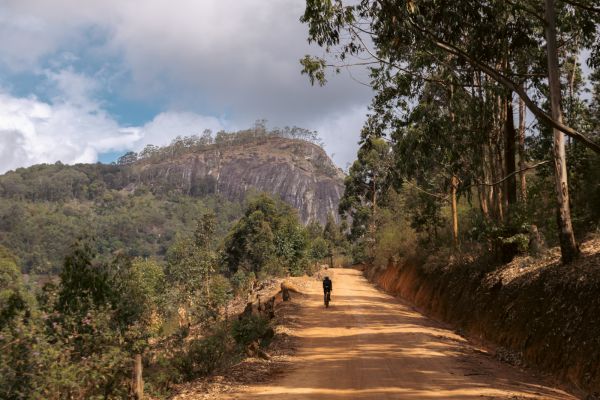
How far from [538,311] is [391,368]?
4261 mm

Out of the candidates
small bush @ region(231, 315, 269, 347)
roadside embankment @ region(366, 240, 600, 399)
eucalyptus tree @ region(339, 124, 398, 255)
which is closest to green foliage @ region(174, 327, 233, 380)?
small bush @ region(231, 315, 269, 347)

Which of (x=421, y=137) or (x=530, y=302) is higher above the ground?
(x=421, y=137)

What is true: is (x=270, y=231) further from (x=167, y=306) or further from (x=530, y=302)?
(x=530, y=302)

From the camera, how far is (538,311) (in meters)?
12.5

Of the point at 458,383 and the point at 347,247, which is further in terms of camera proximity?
the point at 347,247

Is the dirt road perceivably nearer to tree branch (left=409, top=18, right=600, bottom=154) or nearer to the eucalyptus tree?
tree branch (left=409, top=18, right=600, bottom=154)

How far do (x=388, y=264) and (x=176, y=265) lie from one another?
36550 millimetres

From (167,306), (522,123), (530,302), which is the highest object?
(522,123)

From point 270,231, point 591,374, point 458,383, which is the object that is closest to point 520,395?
point 458,383

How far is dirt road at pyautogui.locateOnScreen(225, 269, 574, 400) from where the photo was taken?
8812mm

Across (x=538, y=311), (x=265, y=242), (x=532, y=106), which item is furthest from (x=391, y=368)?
(x=265, y=242)

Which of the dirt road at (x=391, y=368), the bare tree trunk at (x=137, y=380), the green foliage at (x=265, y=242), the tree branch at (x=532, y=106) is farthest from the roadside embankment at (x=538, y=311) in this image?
the green foliage at (x=265, y=242)

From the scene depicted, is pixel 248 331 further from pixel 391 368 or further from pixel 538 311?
pixel 538 311

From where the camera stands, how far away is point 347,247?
321 feet
